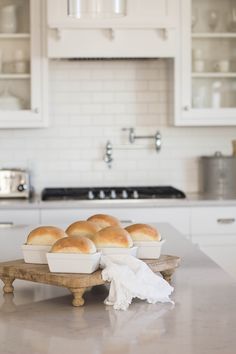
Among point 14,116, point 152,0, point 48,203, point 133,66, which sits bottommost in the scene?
point 48,203

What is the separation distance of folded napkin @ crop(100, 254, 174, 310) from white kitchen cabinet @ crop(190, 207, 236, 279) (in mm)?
2725

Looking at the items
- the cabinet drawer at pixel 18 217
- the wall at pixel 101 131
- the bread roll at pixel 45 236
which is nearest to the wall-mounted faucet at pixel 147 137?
the wall at pixel 101 131

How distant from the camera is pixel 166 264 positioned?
1.88m

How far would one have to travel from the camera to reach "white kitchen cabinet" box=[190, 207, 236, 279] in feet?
14.6

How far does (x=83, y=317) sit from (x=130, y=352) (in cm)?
28

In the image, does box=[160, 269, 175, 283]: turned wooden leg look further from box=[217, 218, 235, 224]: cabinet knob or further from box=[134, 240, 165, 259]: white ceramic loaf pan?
box=[217, 218, 235, 224]: cabinet knob

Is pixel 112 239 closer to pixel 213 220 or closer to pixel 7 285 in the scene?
pixel 7 285

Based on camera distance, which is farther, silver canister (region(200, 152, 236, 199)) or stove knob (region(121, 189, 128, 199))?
silver canister (region(200, 152, 236, 199))

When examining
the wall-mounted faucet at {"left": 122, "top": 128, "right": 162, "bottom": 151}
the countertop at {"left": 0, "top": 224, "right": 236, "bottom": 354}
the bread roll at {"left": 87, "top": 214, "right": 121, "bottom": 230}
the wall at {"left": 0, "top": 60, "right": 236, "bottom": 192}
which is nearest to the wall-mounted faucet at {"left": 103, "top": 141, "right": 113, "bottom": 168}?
the wall at {"left": 0, "top": 60, "right": 236, "bottom": 192}

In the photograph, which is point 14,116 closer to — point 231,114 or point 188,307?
point 231,114

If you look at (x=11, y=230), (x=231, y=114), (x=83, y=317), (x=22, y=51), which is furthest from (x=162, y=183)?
(x=83, y=317)

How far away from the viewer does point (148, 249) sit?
192cm

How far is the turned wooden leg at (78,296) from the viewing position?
166cm

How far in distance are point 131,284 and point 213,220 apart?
2.85 m
